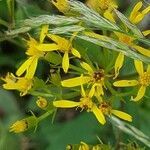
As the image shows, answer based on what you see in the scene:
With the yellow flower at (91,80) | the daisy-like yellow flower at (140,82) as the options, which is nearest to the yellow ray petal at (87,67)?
the yellow flower at (91,80)

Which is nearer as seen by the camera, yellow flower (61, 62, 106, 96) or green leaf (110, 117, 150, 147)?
green leaf (110, 117, 150, 147)

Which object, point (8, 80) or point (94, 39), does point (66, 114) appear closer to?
point (8, 80)

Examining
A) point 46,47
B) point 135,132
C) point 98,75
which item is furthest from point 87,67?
point 135,132

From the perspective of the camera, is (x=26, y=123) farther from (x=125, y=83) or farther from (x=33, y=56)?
(x=125, y=83)

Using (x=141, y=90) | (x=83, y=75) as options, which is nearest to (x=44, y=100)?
(x=83, y=75)

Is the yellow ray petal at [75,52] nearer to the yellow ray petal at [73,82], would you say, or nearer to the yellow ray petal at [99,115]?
the yellow ray petal at [73,82]

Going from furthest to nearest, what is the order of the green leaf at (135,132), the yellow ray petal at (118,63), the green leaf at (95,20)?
the yellow ray petal at (118,63)
the green leaf at (135,132)
the green leaf at (95,20)

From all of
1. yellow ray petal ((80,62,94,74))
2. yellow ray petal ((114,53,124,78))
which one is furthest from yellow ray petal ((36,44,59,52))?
yellow ray petal ((114,53,124,78))

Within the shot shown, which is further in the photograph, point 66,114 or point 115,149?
point 66,114

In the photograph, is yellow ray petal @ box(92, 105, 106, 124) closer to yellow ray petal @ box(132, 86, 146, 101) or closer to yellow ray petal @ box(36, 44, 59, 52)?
yellow ray petal @ box(132, 86, 146, 101)
